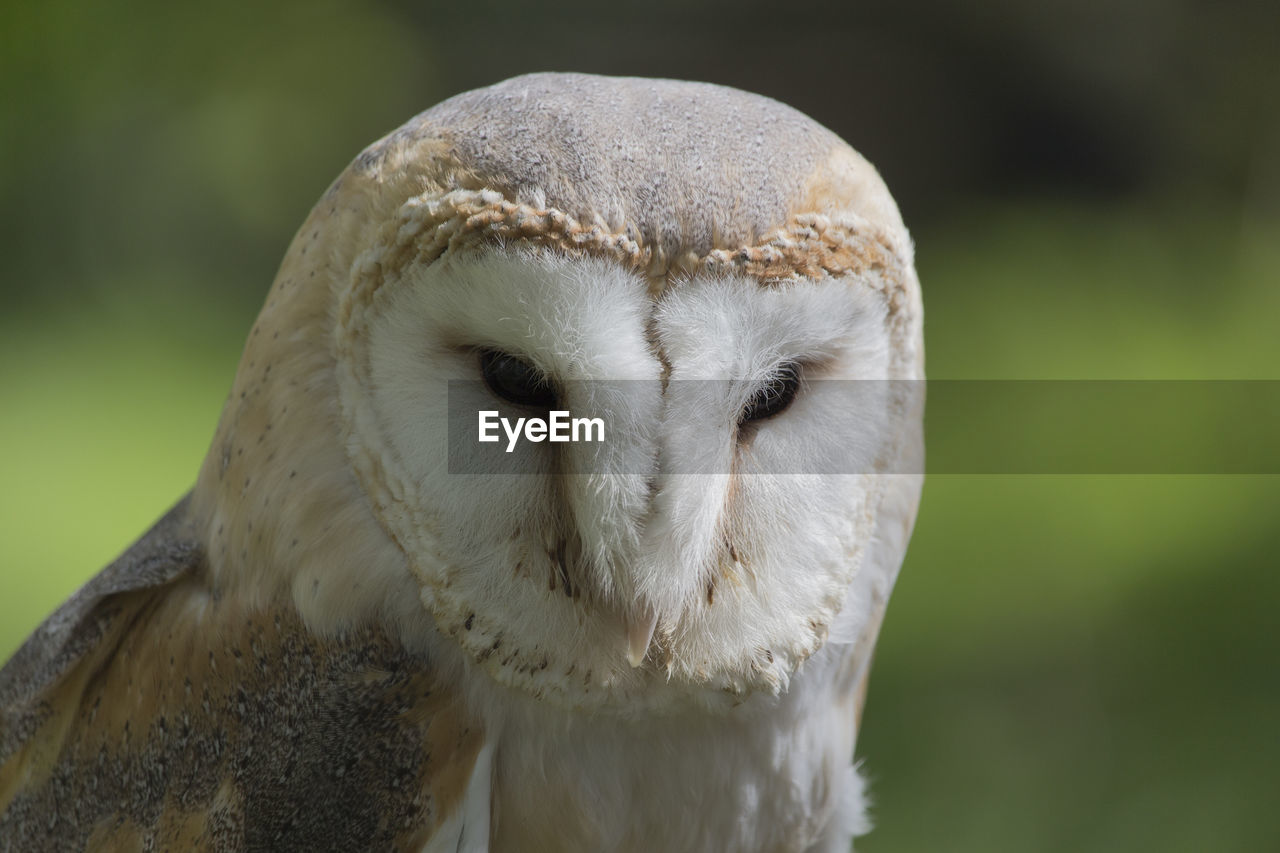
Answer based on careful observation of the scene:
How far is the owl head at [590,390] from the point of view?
2.34 feet

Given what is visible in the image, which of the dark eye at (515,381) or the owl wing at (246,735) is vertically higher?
the dark eye at (515,381)

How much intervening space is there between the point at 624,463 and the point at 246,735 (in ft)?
1.35

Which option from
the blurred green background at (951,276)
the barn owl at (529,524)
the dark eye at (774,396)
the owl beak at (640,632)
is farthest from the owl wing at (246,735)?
the blurred green background at (951,276)

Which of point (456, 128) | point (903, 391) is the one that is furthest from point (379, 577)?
point (903, 391)

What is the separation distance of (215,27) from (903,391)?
2.89 m

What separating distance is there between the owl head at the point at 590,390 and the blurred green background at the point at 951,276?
5.10 feet

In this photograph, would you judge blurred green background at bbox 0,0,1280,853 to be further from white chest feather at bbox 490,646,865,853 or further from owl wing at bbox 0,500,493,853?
owl wing at bbox 0,500,493,853

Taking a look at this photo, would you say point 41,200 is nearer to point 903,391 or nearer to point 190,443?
point 190,443

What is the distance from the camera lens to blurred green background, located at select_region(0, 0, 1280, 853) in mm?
2281

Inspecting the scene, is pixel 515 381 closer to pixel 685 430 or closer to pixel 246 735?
pixel 685 430

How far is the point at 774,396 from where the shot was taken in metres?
0.79

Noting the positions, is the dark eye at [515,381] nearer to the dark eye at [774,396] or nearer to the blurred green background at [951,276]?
the dark eye at [774,396]

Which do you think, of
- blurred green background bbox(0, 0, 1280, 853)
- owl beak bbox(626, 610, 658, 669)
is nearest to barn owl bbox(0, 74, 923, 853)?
owl beak bbox(626, 610, 658, 669)

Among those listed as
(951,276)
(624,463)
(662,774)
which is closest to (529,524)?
(624,463)
